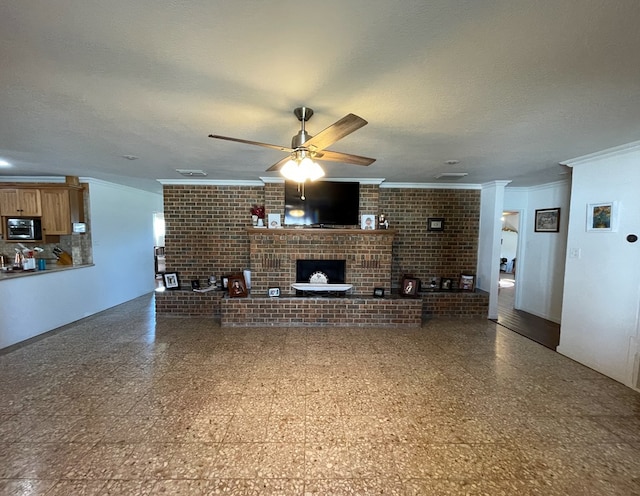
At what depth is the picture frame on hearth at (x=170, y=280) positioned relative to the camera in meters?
4.65

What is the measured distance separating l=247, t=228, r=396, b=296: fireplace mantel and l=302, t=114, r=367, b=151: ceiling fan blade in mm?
2602

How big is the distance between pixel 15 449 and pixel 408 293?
4384 mm

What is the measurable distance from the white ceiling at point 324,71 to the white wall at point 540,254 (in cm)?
228

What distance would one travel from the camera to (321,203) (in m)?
4.47

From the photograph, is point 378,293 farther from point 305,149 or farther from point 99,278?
point 99,278

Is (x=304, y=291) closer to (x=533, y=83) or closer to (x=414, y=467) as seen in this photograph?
(x=414, y=467)

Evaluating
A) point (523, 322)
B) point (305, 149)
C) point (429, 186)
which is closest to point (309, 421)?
point (305, 149)

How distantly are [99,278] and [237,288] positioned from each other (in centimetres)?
269

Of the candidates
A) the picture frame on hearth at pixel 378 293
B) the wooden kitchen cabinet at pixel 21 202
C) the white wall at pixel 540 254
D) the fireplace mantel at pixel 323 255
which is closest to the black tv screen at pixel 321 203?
the fireplace mantel at pixel 323 255

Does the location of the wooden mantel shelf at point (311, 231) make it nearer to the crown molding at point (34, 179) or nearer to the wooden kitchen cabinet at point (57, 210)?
the wooden kitchen cabinet at point (57, 210)

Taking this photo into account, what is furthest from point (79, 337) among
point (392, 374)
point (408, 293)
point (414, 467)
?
point (408, 293)

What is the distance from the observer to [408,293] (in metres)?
4.41

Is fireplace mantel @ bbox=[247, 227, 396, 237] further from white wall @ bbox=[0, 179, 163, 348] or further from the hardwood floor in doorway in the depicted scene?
white wall @ bbox=[0, 179, 163, 348]

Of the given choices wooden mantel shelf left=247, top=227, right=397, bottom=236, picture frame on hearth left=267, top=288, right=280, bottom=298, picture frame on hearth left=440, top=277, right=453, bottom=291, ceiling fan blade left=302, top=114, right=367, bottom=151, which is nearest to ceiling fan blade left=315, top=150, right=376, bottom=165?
ceiling fan blade left=302, top=114, right=367, bottom=151
